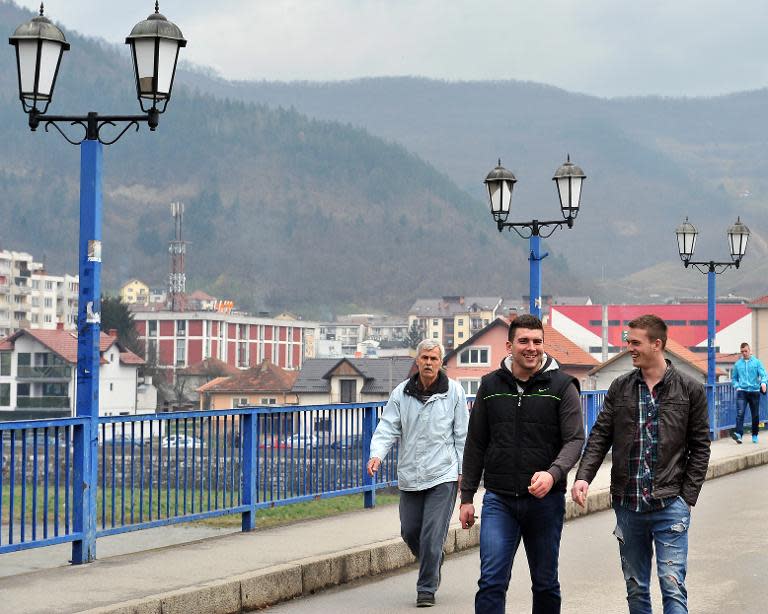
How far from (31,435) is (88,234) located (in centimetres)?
166

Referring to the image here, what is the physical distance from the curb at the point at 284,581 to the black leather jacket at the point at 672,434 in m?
2.81

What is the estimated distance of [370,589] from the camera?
9.71 metres

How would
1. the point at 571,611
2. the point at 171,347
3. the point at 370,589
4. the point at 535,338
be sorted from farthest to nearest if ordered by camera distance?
Result: the point at 171,347
the point at 370,589
the point at 571,611
the point at 535,338

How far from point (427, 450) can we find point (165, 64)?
349 cm

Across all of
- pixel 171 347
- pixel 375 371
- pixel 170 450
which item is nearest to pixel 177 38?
pixel 170 450

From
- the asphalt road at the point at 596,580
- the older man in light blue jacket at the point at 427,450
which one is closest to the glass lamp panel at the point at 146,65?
the older man in light blue jacket at the point at 427,450

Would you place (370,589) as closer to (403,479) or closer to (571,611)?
(403,479)

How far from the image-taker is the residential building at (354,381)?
105375 mm

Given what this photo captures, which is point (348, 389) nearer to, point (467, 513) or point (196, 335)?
point (196, 335)

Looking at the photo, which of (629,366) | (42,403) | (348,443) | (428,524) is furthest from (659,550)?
(42,403)

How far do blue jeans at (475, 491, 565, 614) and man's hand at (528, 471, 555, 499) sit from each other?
0.17 meters

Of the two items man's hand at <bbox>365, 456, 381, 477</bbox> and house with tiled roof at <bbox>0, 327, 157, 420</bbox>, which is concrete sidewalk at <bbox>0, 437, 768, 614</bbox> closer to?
man's hand at <bbox>365, 456, 381, 477</bbox>

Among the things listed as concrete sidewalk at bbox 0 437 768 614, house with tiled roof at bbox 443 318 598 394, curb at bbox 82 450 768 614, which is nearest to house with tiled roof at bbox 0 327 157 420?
house with tiled roof at bbox 443 318 598 394

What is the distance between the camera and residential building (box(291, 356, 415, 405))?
105375 millimetres
